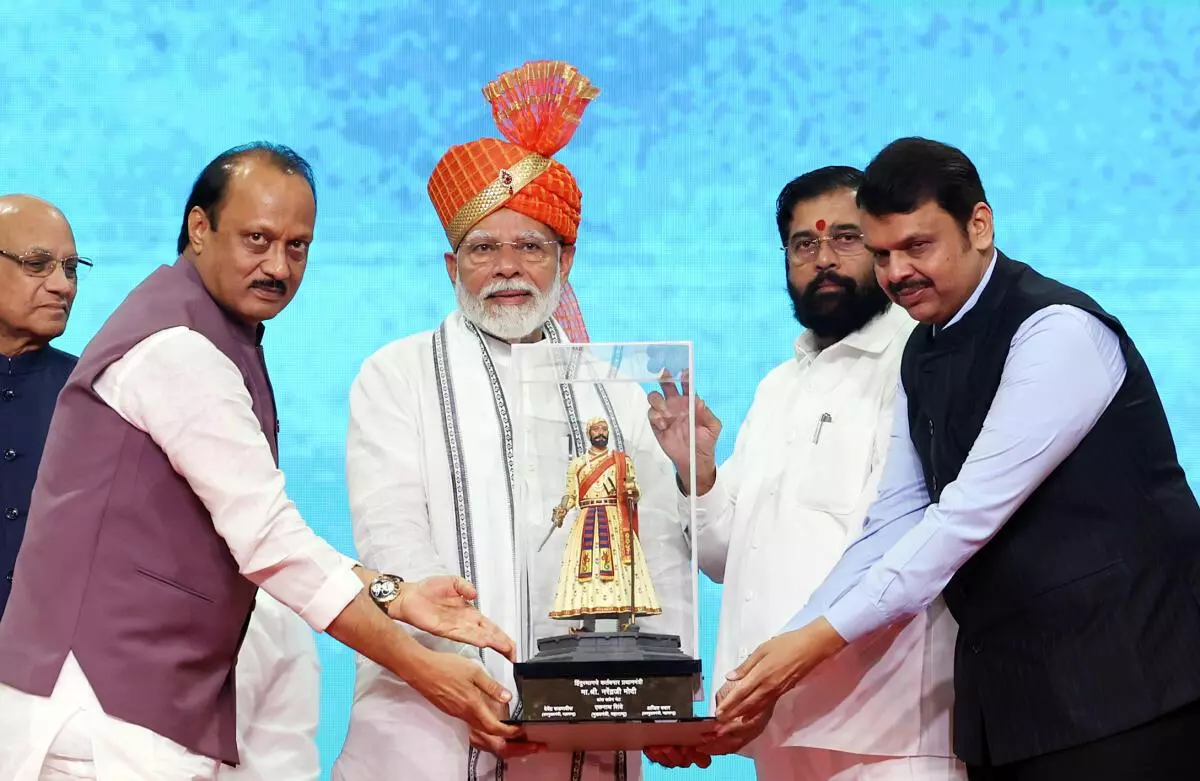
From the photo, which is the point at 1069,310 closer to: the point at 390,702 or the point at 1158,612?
the point at 1158,612

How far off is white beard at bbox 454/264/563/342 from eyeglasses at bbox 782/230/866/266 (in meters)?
0.62

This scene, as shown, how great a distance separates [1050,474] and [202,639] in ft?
5.11

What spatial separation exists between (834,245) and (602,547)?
988mm

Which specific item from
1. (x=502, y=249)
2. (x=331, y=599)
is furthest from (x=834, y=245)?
(x=331, y=599)

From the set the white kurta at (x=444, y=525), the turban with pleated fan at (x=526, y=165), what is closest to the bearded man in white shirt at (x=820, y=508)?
the white kurta at (x=444, y=525)

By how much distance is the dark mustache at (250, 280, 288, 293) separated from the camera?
105 inches

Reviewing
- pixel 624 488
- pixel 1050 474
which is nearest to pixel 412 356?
pixel 624 488

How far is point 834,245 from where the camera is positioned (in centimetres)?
336

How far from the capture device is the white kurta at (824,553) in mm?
3008

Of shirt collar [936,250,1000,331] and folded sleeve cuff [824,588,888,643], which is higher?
shirt collar [936,250,1000,331]

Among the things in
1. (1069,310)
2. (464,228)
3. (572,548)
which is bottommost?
(572,548)

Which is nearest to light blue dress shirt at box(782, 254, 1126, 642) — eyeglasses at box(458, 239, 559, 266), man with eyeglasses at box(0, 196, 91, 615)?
eyeglasses at box(458, 239, 559, 266)

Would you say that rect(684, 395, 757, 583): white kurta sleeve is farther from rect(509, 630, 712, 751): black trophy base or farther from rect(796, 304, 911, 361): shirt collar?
rect(509, 630, 712, 751): black trophy base

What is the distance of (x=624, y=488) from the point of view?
2904 mm
